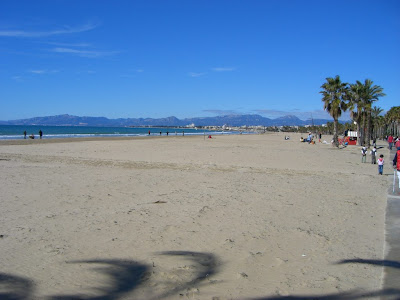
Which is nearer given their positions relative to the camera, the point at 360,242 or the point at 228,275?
the point at 228,275

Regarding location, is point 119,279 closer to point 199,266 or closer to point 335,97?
point 199,266

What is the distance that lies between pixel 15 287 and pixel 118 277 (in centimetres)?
113

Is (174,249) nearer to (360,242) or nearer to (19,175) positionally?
(360,242)

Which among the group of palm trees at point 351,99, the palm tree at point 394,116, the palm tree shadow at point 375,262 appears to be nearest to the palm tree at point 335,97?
the group of palm trees at point 351,99

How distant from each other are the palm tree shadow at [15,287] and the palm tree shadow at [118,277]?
32 centimetres

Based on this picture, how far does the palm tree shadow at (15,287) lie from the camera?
3.69 metres

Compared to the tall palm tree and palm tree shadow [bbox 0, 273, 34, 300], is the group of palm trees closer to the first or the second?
the tall palm tree

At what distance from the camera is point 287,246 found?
5.45 m

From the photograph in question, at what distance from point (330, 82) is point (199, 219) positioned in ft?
114

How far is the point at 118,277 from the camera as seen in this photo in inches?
167

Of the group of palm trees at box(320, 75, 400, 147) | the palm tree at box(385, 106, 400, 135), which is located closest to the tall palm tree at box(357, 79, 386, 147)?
the group of palm trees at box(320, 75, 400, 147)

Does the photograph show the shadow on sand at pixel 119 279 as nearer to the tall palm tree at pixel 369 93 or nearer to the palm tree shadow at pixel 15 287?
the palm tree shadow at pixel 15 287

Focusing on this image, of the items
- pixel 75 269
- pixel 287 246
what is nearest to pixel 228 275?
pixel 287 246

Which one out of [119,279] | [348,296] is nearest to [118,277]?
[119,279]
